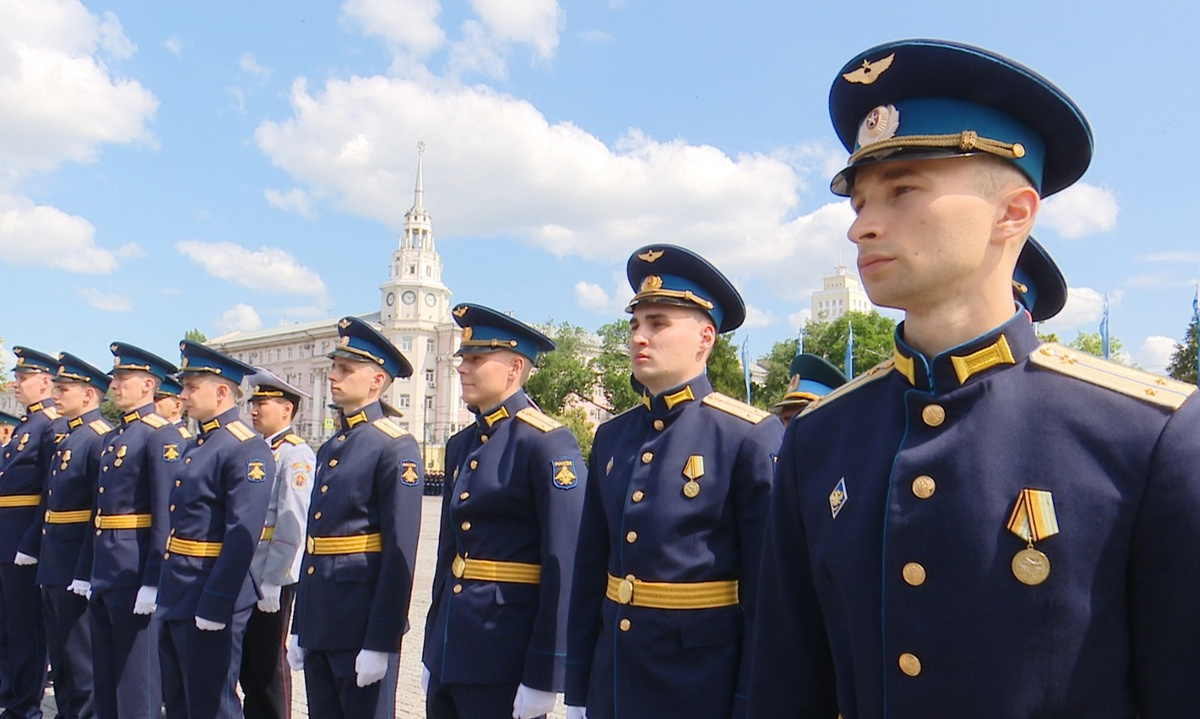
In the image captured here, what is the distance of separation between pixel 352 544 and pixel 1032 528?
4.45 m

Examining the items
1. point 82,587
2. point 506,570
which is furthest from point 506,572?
point 82,587

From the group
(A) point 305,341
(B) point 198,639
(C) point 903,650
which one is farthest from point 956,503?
(A) point 305,341

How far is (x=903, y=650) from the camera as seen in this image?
6.18ft

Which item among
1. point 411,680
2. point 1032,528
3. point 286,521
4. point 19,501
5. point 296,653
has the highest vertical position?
point 19,501

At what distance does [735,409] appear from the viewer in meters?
4.17

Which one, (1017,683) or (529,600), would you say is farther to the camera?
(529,600)

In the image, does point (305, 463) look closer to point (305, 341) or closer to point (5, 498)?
point (5, 498)

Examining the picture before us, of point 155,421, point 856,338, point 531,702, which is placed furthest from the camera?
point 856,338

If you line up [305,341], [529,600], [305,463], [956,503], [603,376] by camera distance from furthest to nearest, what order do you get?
[305,341]
[603,376]
[305,463]
[529,600]
[956,503]

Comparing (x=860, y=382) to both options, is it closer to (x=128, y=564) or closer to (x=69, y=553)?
(x=128, y=564)

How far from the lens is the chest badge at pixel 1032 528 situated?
1.77m

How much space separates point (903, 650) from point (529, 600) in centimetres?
311

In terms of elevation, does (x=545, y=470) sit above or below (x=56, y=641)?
above

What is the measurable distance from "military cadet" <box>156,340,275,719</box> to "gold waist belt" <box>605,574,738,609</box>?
3619 mm
